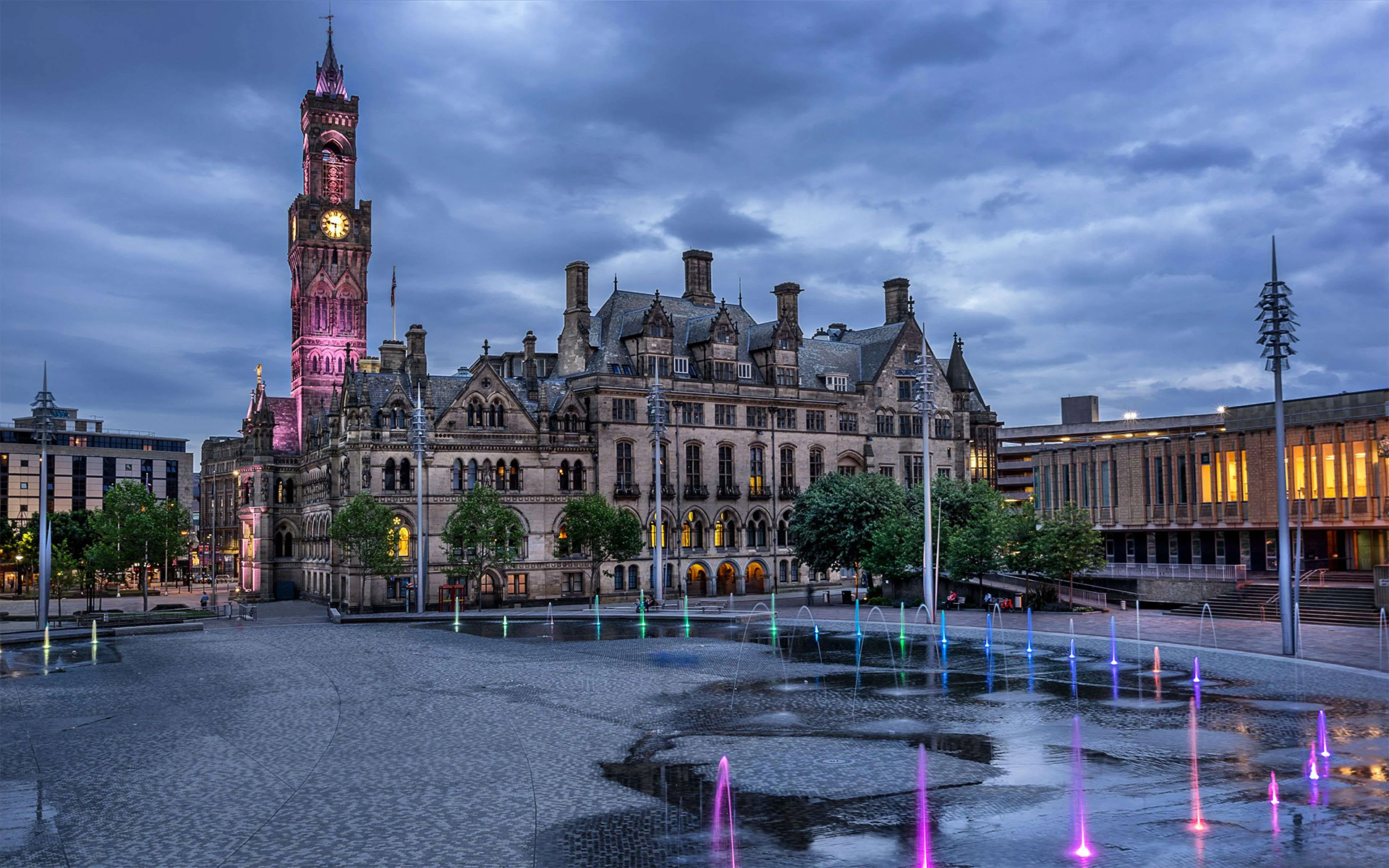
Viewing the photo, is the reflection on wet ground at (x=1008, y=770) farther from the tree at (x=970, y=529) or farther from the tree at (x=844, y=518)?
the tree at (x=844, y=518)

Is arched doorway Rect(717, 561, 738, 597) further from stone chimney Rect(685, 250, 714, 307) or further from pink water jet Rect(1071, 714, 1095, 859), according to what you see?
pink water jet Rect(1071, 714, 1095, 859)

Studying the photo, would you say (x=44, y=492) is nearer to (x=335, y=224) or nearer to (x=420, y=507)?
(x=420, y=507)

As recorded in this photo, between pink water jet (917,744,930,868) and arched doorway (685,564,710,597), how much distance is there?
203 feet

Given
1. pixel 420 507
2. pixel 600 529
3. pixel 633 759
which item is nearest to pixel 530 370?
pixel 600 529

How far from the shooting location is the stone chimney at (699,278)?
→ 96188 millimetres

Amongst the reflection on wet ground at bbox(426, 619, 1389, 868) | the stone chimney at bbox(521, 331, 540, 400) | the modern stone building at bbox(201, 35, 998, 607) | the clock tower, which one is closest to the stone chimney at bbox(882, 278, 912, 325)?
the modern stone building at bbox(201, 35, 998, 607)

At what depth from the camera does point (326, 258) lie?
107 metres

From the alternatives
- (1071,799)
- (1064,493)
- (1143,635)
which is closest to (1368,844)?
(1071,799)

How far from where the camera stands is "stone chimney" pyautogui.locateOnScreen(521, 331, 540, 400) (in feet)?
266

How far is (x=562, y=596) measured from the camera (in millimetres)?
79000

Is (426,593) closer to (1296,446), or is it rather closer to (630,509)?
(630,509)

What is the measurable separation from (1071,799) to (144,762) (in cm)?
1845

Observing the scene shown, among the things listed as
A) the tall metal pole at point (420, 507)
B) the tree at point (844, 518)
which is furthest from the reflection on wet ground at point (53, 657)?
the tree at point (844, 518)

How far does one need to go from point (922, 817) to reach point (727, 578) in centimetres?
6894
